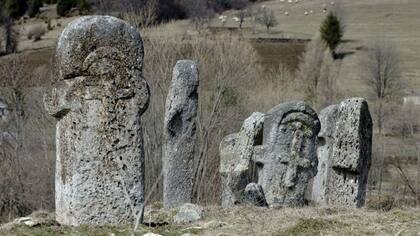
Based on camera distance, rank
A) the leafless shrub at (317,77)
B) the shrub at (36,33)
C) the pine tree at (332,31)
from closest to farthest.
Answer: the leafless shrub at (317,77) → the shrub at (36,33) → the pine tree at (332,31)

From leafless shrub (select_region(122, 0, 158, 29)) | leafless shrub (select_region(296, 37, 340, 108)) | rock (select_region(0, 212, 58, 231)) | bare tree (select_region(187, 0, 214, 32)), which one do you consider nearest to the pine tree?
bare tree (select_region(187, 0, 214, 32))

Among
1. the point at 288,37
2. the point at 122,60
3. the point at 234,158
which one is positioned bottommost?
the point at 288,37

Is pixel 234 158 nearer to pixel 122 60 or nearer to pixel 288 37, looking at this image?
pixel 122 60

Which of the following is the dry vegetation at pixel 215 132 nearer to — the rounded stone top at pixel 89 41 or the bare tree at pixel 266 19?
the rounded stone top at pixel 89 41

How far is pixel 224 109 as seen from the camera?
24.4 meters

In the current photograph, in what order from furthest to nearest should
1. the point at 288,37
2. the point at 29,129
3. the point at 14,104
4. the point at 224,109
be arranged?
the point at 288,37 < the point at 224,109 < the point at 29,129 < the point at 14,104

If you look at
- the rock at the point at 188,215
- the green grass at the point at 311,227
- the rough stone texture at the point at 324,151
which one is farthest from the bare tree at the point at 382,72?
the green grass at the point at 311,227

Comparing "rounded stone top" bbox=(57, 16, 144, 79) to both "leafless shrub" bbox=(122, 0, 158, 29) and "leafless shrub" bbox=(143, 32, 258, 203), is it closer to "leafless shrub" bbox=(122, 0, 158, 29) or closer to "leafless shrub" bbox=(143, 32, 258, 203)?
"leafless shrub" bbox=(143, 32, 258, 203)

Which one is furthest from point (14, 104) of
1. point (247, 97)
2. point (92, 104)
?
point (92, 104)

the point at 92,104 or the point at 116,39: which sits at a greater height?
the point at 116,39

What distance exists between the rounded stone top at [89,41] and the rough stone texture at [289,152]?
4.49m

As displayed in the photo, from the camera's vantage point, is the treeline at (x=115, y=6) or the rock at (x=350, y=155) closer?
the rock at (x=350, y=155)

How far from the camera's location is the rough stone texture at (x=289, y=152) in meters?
12.2

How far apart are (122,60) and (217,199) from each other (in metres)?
10.5
